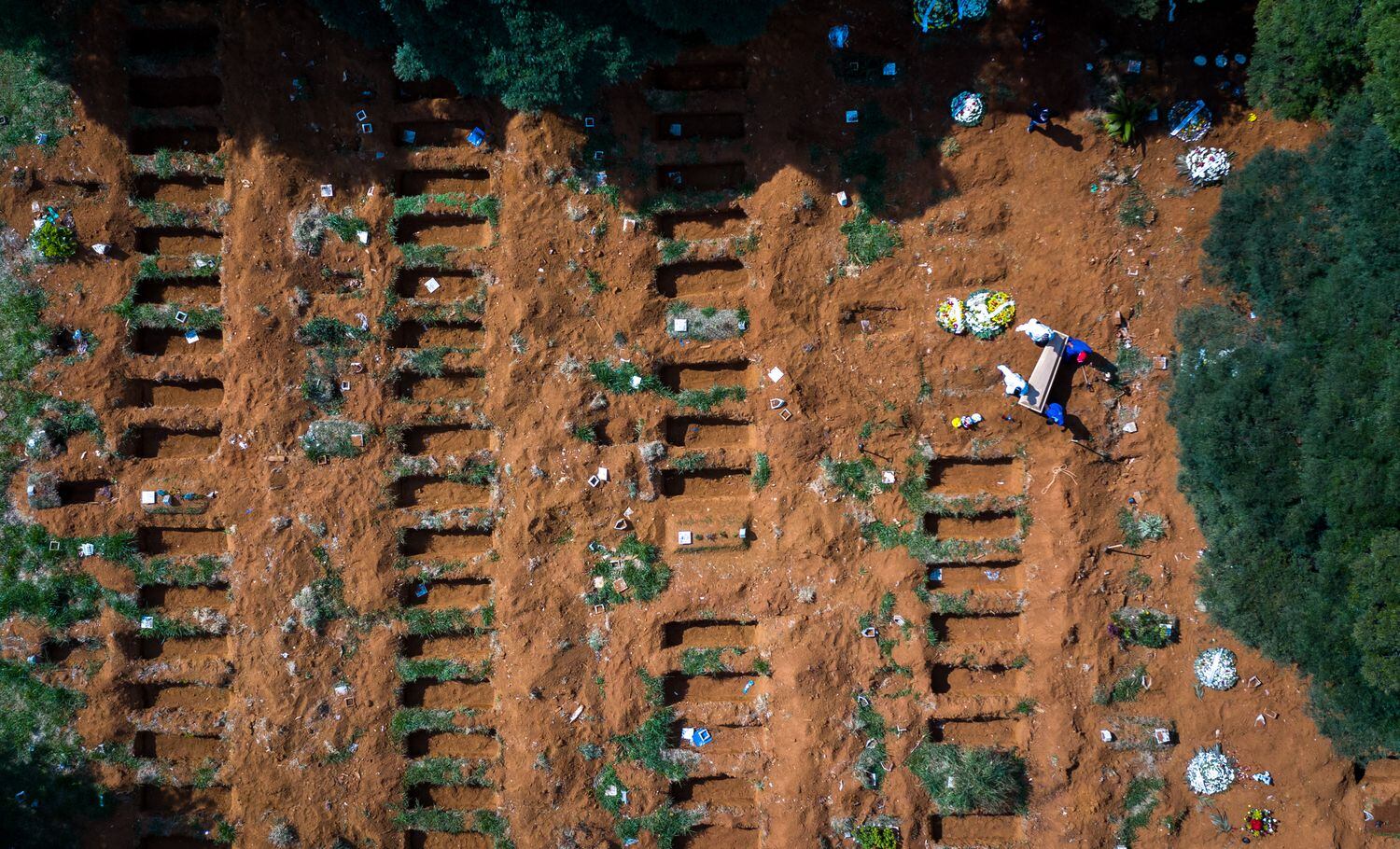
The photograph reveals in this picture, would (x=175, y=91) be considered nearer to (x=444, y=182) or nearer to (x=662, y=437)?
(x=444, y=182)

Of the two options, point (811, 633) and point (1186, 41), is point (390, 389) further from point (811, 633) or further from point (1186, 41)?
point (1186, 41)

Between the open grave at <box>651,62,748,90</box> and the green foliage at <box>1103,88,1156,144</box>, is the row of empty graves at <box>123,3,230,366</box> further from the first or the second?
the green foliage at <box>1103,88,1156,144</box>

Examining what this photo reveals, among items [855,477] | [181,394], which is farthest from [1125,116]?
[181,394]

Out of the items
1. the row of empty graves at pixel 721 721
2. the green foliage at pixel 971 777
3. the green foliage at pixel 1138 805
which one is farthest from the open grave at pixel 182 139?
the green foliage at pixel 1138 805

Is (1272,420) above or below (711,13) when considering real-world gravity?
below

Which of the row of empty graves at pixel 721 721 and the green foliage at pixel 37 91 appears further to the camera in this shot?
the row of empty graves at pixel 721 721

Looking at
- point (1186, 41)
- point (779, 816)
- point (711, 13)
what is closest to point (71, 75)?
point (711, 13)

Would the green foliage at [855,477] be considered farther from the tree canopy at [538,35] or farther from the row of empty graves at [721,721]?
the tree canopy at [538,35]
